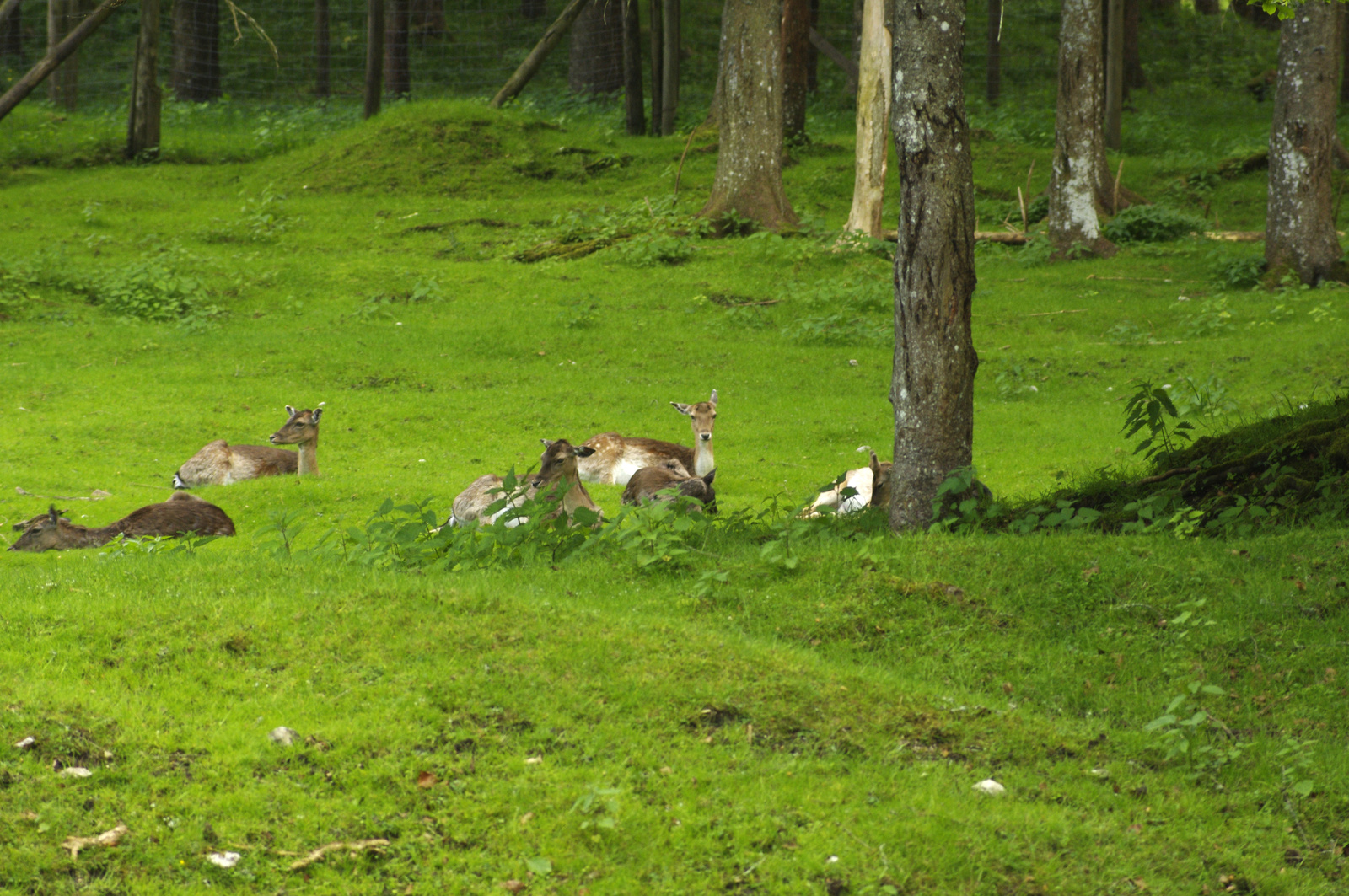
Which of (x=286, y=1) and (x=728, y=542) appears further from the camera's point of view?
(x=286, y=1)

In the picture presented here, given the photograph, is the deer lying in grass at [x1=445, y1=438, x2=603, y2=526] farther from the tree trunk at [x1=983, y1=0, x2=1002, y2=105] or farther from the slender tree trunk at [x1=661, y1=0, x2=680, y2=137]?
the tree trunk at [x1=983, y1=0, x2=1002, y2=105]

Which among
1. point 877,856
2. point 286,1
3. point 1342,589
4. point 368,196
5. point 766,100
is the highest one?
point 286,1

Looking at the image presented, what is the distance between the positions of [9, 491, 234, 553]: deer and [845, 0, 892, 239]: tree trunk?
12.7 m

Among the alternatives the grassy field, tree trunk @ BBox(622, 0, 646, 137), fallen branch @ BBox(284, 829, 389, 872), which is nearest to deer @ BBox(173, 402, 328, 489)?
the grassy field

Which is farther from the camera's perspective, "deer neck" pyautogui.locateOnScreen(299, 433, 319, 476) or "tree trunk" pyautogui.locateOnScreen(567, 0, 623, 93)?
"tree trunk" pyautogui.locateOnScreen(567, 0, 623, 93)

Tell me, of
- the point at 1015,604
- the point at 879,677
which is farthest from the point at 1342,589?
the point at 879,677

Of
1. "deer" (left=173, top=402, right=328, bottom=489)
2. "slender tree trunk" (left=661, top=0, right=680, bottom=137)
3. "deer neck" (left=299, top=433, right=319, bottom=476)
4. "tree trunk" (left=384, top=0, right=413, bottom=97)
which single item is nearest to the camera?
"deer" (left=173, top=402, right=328, bottom=489)

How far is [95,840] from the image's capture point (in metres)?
4.66

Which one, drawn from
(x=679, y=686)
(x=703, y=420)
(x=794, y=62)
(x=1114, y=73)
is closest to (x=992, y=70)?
(x=1114, y=73)

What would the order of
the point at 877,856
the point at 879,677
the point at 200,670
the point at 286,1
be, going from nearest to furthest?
the point at 877,856 < the point at 200,670 < the point at 879,677 < the point at 286,1

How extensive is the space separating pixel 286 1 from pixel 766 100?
22342 mm

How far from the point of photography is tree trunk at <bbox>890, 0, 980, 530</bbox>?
766cm

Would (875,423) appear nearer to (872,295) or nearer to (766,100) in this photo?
(872,295)

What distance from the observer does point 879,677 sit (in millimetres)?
6199
